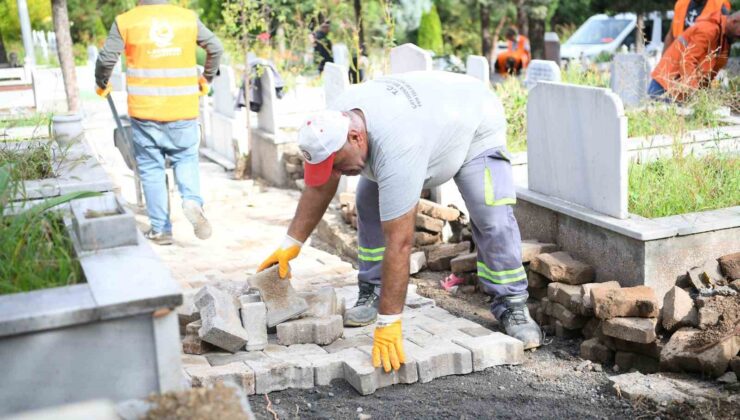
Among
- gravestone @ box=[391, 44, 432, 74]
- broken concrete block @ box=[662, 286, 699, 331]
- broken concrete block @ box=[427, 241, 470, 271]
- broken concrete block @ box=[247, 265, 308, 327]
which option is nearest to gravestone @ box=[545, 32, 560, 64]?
gravestone @ box=[391, 44, 432, 74]

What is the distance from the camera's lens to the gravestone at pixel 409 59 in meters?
7.09

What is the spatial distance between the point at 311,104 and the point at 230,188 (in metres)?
2.01

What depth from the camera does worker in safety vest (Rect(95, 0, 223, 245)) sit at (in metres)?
6.42

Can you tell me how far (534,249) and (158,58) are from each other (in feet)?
10.4

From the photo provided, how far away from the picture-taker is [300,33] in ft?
42.2

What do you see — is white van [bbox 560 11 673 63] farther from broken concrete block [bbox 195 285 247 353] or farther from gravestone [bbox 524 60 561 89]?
broken concrete block [bbox 195 285 247 353]

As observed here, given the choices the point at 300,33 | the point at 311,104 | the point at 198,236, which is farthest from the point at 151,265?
the point at 300,33

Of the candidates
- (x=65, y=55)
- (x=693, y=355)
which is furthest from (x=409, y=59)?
(x=65, y=55)

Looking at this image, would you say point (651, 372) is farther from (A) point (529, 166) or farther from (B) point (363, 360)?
(A) point (529, 166)

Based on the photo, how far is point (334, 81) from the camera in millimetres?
8094

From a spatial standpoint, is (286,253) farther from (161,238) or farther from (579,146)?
(161,238)

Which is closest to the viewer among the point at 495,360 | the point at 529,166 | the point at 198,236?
the point at 495,360

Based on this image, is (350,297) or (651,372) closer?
(651,372)

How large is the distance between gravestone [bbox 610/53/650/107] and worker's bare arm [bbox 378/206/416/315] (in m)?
5.43
